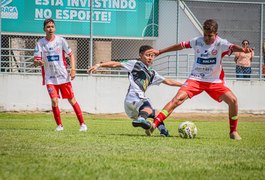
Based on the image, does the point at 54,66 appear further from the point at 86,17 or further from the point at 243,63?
the point at 86,17

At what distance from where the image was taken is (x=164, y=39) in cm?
2206

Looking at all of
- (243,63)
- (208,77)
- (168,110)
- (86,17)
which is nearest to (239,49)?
(208,77)

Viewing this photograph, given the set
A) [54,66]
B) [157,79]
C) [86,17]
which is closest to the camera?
[157,79]

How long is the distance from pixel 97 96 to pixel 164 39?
3.60 meters

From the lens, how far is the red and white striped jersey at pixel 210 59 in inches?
422

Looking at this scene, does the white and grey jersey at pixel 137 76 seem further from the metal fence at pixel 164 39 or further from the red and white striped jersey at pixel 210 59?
the metal fence at pixel 164 39

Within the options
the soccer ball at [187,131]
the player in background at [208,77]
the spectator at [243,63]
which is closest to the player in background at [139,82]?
the soccer ball at [187,131]

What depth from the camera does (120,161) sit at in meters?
6.89

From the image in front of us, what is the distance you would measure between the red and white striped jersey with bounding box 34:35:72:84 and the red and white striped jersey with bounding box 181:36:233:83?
2779mm

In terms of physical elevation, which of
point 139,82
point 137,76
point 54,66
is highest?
point 54,66

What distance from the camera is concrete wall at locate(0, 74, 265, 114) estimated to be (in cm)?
1931

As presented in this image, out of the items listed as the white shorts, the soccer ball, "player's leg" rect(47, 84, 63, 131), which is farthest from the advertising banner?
the soccer ball

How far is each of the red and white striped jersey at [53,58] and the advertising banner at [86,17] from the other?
10229mm

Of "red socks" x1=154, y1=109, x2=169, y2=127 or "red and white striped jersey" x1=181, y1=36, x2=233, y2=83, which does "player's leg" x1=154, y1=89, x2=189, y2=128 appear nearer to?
"red socks" x1=154, y1=109, x2=169, y2=127
